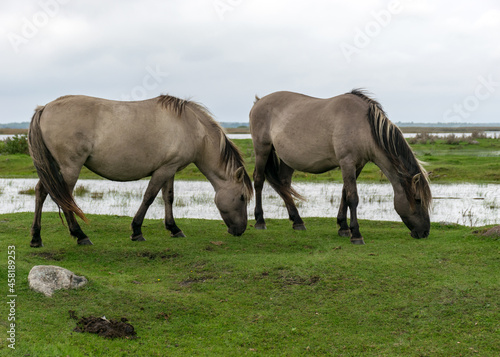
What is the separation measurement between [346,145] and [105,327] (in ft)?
16.2

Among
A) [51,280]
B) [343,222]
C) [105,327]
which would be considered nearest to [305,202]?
[343,222]

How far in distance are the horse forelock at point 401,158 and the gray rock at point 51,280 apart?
4.91 metres

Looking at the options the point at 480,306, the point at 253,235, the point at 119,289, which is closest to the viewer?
the point at 480,306

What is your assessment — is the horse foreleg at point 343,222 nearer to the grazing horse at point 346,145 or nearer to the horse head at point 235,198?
the grazing horse at point 346,145

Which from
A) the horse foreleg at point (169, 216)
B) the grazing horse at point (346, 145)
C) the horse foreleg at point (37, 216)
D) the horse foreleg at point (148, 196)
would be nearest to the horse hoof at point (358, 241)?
the grazing horse at point (346, 145)

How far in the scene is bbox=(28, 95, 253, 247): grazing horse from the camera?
718 cm

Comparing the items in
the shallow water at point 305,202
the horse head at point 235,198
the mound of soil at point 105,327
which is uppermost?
the horse head at point 235,198

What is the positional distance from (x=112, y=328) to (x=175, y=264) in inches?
89.0

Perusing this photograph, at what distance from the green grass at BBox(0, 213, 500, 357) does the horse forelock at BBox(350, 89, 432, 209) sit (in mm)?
835

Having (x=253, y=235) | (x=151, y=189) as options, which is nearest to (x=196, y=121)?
(x=151, y=189)

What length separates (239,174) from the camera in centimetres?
821

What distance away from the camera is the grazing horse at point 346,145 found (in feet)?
25.7

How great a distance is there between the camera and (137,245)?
25.1 ft

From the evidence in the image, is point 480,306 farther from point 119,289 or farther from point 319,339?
point 119,289
